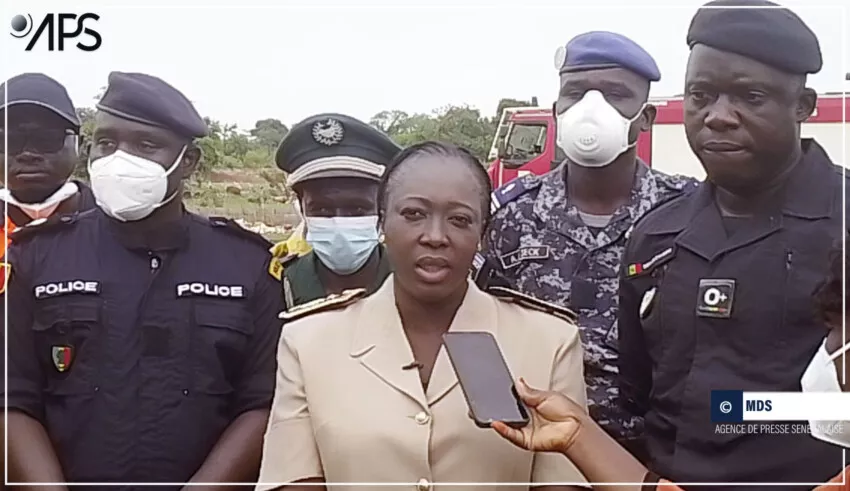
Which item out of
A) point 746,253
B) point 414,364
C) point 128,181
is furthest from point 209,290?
point 746,253

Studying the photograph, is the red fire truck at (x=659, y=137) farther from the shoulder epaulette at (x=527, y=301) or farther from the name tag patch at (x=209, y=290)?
Result: the name tag patch at (x=209, y=290)

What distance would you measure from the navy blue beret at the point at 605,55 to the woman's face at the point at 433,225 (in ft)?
1.12

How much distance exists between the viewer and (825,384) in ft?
7.47

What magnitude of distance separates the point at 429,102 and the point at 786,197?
2.43ft

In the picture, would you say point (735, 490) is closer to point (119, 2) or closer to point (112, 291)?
point (112, 291)

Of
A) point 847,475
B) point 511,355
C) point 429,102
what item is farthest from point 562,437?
point 429,102

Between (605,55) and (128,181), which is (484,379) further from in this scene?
(128,181)

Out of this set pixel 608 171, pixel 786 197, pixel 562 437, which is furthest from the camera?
pixel 608 171

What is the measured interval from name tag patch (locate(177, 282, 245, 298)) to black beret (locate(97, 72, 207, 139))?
32cm

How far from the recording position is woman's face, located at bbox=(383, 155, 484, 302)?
2180 millimetres

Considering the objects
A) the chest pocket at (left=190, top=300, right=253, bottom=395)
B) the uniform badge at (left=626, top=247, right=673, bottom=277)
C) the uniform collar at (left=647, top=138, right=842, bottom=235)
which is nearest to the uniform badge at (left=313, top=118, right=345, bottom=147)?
the chest pocket at (left=190, top=300, right=253, bottom=395)

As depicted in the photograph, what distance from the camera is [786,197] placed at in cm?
231

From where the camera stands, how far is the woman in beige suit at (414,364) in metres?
2.20

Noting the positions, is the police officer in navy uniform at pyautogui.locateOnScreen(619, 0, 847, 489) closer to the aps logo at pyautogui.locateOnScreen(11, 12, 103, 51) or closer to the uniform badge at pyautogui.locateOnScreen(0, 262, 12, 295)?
the aps logo at pyautogui.locateOnScreen(11, 12, 103, 51)
